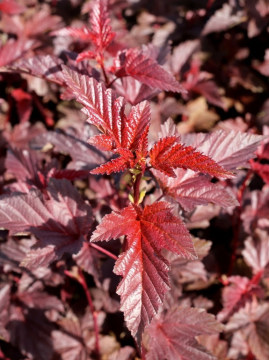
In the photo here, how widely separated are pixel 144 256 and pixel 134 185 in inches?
7.9

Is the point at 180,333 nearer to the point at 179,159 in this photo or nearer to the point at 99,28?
the point at 179,159

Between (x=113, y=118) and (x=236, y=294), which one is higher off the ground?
(x=113, y=118)

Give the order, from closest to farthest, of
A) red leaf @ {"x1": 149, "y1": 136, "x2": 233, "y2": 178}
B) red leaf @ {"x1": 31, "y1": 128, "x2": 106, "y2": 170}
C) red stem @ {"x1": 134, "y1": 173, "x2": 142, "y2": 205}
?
1. red leaf @ {"x1": 149, "y1": 136, "x2": 233, "y2": 178}
2. red stem @ {"x1": 134, "y1": 173, "x2": 142, "y2": 205}
3. red leaf @ {"x1": 31, "y1": 128, "x2": 106, "y2": 170}

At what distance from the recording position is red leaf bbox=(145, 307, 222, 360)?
1.30m

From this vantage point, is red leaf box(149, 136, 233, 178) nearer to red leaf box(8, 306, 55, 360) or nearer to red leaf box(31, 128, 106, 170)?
red leaf box(31, 128, 106, 170)

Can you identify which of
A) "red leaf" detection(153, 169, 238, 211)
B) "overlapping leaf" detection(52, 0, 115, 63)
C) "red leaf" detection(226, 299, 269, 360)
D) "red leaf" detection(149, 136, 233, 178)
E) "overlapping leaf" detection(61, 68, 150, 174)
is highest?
"overlapping leaf" detection(52, 0, 115, 63)

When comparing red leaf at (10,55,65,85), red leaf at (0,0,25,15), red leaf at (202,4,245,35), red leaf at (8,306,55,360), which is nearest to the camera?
red leaf at (10,55,65,85)

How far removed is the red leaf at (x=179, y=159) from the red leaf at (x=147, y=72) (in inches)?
11.9

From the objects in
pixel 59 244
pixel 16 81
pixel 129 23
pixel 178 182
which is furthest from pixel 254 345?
pixel 129 23

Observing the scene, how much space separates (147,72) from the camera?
4.03 ft

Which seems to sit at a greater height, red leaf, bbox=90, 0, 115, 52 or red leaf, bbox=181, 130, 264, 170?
red leaf, bbox=90, 0, 115, 52

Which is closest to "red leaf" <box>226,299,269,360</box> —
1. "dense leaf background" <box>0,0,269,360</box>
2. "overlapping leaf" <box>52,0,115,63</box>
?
"dense leaf background" <box>0,0,269,360</box>

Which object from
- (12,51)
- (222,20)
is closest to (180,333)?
(12,51)

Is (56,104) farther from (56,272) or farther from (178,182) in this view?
(178,182)
